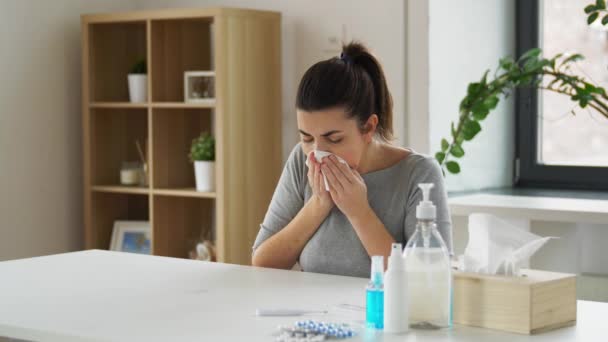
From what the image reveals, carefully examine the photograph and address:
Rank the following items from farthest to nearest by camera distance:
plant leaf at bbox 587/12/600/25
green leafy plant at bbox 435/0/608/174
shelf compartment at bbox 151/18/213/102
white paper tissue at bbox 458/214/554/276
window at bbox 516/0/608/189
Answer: shelf compartment at bbox 151/18/213/102
window at bbox 516/0/608/189
green leafy plant at bbox 435/0/608/174
plant leaf at bbox 587/12/600/25
white paper tissue at bbox 458/214/554/276

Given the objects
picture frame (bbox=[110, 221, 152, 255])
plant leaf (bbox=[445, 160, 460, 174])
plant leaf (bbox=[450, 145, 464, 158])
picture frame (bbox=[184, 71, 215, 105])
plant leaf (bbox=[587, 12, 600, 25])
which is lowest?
picture frame (bbox=[110, 221, 152, 255])

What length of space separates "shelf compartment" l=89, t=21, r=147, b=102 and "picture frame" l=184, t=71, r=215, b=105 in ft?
1.05

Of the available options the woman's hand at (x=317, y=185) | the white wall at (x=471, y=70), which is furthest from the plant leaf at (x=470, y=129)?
the woman's hand at (x=317, y=185)

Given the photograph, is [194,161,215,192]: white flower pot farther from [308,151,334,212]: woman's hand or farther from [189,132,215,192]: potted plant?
[308,151,334,212]: woman's hand

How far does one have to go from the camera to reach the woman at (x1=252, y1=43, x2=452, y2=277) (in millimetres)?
2311

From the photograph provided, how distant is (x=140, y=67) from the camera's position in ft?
13.4

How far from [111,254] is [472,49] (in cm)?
180

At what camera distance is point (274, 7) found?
3.97 metres

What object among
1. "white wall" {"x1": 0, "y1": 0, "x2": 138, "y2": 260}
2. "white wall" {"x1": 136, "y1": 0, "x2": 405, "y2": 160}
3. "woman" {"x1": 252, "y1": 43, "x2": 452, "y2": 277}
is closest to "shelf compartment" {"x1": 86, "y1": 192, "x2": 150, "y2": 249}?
"white wall" {"x1": 0, "y1": 0, "x2": 138, "y2": 260}

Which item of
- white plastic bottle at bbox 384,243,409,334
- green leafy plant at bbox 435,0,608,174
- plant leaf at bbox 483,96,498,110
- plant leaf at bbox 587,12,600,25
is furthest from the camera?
plant leaf at bbox 483,96,498,110

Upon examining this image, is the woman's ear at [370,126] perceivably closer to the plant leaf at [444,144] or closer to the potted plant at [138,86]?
the plant leaf at [444,144]

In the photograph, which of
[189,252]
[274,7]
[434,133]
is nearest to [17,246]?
[189,252]

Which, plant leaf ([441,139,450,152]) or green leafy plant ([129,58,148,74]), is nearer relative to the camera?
plant leaf ([441,139,450,152])

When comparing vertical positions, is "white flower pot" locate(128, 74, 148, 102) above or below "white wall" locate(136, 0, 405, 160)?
below
